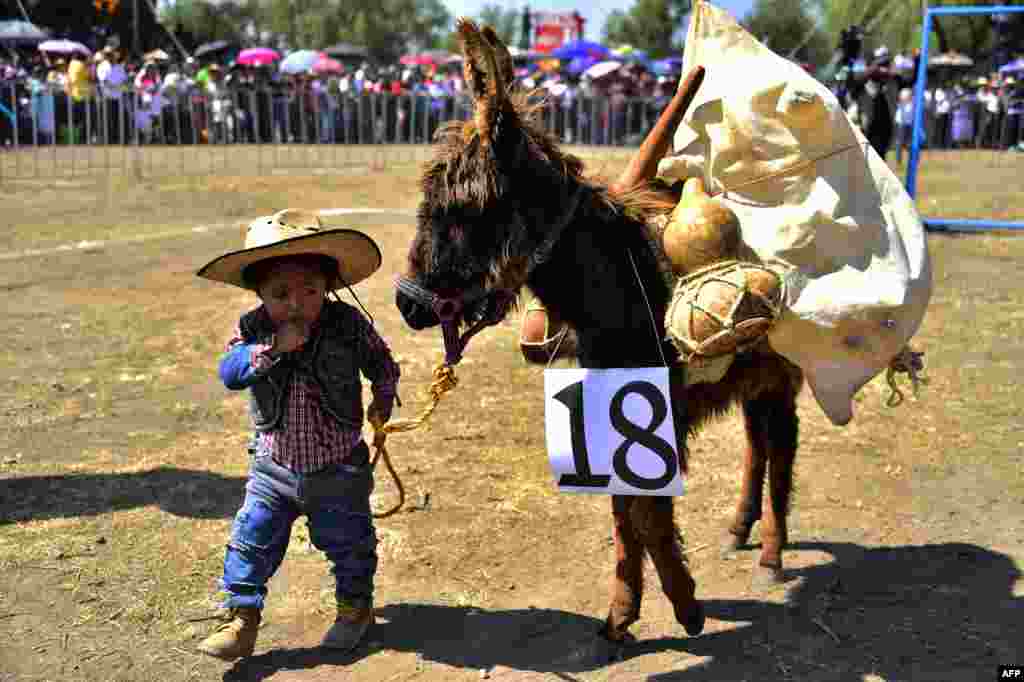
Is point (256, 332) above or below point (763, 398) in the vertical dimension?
above

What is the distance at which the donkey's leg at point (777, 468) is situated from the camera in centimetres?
474

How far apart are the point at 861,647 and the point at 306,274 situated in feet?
8.60

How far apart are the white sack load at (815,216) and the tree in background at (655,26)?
6006cm

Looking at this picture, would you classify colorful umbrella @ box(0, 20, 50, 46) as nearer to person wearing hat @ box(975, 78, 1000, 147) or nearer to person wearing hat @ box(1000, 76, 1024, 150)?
person wearing hat @ box(975, 78, 1000, 147)

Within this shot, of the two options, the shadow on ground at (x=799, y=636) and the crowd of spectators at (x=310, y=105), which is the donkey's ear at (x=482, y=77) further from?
the crowd of spectators at (x=310, y=105)

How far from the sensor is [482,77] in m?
3.23

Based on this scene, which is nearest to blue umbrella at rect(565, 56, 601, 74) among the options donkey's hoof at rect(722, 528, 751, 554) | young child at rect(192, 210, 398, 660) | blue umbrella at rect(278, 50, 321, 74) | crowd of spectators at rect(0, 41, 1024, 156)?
crowd of spectators at rect(0, 41, 1024, 156)

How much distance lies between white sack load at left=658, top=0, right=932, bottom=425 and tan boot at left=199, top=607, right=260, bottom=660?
228cm

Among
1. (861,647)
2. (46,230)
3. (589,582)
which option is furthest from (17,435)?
(46,230)

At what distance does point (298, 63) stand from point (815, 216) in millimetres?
29552

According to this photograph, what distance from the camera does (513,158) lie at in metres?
3.36

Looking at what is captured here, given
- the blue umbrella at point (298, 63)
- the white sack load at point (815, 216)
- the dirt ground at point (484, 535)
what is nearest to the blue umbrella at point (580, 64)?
the blue umbrella at point (298, 63)

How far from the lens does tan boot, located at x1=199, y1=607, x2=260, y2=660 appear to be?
377 cm

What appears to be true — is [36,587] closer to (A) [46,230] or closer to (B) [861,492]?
(B) [861,492]
